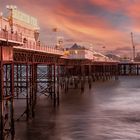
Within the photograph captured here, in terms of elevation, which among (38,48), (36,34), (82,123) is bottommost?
(82,123)

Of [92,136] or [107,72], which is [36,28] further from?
[107,72]

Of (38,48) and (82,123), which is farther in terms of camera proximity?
(38,48)

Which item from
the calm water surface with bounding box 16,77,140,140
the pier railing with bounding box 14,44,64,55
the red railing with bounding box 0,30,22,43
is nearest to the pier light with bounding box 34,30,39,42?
the pier railing with bounding box 14,44,64,55

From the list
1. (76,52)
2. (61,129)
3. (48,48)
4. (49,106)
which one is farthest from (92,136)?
(76,52)

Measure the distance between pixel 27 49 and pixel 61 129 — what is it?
955cm

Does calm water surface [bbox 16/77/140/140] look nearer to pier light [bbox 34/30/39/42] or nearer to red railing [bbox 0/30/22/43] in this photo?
red railing [bbox 0/30/22/43]

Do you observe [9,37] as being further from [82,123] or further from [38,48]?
[38,48]

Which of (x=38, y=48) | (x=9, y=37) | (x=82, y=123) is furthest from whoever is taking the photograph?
(x=38, y=48)

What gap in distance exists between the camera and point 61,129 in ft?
109

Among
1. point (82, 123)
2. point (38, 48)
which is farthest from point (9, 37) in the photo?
point (38, 48)

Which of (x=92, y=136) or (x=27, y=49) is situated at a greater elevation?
(x=27, y=49)

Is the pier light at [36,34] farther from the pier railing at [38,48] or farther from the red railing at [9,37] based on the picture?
the red railing at [9,37]

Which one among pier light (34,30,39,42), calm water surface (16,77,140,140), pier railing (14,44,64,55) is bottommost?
calm water surface (16,77,140,140)

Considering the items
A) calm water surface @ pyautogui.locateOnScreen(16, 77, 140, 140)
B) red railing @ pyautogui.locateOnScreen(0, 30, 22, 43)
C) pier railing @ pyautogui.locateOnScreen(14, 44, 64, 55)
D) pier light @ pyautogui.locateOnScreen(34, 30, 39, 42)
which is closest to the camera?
red railing @ pyautogui.locateOnScreen(0, 30, 22, 43)
